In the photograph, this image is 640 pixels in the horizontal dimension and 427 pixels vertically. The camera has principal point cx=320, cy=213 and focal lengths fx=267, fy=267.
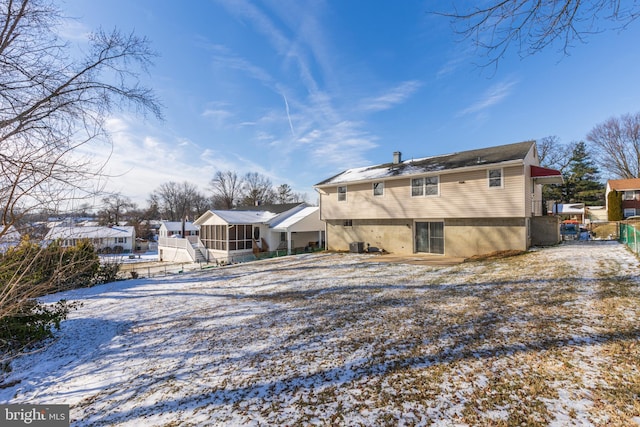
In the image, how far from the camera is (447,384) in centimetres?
334

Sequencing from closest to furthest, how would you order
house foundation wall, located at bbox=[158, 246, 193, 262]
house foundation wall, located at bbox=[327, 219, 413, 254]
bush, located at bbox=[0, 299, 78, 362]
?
1. bush, located at bbox=[0, 299, 78, 362]
2. house foundation wall, located at bbox=[327, 219, 413, 254]
3. house foundation wall, located at bbox=[158, 246, 193, 262]

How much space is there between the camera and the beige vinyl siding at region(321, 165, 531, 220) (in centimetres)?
1168

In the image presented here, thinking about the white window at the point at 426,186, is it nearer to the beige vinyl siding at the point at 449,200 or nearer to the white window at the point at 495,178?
the beige vinyl siding at the point at 449,200

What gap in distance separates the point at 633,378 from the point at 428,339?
234 cm

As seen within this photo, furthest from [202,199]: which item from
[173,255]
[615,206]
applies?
[615,206]

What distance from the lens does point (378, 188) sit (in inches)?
627

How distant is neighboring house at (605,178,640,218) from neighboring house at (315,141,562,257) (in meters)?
27.2

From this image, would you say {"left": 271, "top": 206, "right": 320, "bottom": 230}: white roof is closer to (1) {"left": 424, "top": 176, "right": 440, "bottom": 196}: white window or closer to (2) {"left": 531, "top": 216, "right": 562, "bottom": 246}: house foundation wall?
(1) {"left": 424, "top": 176, "right": 440, "bottom": 196}: white window

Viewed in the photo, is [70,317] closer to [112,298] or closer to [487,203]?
[112,298]

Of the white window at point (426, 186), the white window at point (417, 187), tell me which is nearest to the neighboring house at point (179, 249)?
the white window at point (417, 187)

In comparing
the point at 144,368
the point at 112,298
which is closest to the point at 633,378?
the point at 144,368

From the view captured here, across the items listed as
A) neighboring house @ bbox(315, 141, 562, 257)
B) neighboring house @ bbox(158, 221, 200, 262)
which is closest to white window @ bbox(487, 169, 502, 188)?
neighboring house @ bbox(315, 141, 562, 257)

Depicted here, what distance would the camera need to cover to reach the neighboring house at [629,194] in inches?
1198

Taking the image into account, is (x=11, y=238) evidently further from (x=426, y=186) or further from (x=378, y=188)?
(x=378, y=188)
